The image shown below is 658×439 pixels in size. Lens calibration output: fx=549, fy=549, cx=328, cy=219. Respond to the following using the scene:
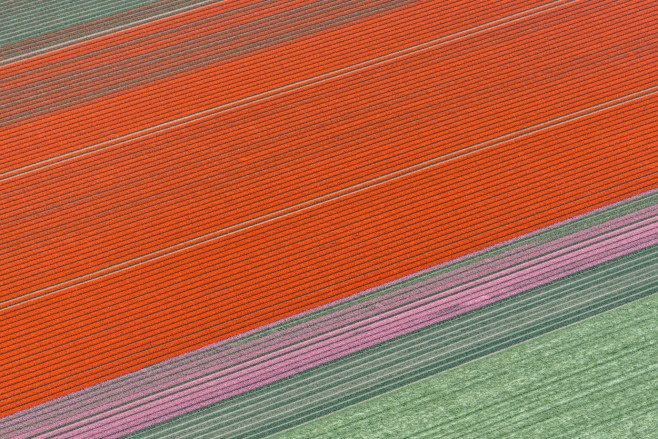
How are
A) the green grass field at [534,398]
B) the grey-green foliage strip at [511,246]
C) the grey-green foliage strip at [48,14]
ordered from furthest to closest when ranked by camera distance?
the grey-green foliage strip at [48,14], the grey-green foliage strip at [511,246], the green grass field at [534,398]

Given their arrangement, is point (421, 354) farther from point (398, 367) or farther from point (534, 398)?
point (534, 398)

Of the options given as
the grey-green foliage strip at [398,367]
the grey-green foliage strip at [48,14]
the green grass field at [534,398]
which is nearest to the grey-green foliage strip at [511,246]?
the grey-green foliage strip at [398,367]

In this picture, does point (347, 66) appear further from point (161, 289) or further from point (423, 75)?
point (161, 289)

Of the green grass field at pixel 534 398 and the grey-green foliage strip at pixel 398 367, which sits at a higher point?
the grey-green foliage strip at pixel 398 367

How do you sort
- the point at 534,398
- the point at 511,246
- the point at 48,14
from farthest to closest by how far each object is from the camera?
the point at 48,14 → the point at 511,246 → the point at 534,398

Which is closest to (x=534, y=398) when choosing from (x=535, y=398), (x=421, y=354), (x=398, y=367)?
(x=535, y=398)

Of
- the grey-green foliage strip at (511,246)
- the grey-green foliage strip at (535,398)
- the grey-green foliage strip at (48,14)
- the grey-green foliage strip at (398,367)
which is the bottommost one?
the grey-green foliage strip at (535,398)

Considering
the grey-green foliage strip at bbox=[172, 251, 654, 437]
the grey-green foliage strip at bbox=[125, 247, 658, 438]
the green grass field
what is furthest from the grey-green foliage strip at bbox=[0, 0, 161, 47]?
the green grass field

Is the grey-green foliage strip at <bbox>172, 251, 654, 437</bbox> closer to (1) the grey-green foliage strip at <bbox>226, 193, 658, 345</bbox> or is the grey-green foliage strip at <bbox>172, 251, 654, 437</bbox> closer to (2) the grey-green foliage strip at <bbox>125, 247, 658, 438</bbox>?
(2) the grey-green foliage strip at <bbox>125, 247, 658, 438</bbox>

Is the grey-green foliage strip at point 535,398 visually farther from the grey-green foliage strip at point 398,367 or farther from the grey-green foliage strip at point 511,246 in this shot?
the grey-green foliage strip at point 511,246
